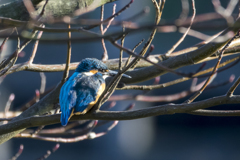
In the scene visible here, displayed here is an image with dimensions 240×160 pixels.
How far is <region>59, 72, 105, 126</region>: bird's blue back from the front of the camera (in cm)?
215

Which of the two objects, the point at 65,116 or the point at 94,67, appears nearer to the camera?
the point at 65,116

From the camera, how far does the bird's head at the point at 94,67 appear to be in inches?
101

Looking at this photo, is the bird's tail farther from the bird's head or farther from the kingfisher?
the bird's head

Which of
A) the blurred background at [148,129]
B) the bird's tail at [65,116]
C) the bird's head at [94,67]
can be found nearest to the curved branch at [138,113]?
the bird's tail at [65,116]

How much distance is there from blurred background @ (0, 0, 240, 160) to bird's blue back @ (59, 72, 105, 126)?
391 cm

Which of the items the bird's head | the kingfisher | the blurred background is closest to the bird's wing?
the kingfisher

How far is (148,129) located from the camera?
6840 mm

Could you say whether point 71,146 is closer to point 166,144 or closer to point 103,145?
point 103,145

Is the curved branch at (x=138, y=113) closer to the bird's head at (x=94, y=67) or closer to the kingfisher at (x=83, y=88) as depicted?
the kingfisher at (x=83, y=88)

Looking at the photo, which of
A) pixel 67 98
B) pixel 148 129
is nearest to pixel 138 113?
pixel 67 98

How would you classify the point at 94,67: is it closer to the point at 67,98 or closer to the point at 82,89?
the point at 82,89

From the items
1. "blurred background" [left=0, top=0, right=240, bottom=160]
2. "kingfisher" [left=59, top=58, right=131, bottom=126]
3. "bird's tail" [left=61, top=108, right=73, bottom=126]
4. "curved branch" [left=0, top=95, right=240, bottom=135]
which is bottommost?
"blurred background" [left=0, top=0, right=240, bottom=160]

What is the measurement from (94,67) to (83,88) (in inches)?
11.8

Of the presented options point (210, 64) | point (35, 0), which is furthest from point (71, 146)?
point (35, 0)
